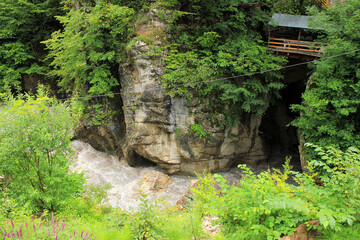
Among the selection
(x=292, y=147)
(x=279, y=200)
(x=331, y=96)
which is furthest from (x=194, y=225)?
(x=292, y=147)

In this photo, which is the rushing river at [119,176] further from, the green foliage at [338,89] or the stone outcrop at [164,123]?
the green foliage at [338,89]

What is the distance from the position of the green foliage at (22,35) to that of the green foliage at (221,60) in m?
10.8

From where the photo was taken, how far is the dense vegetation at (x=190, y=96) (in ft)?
11.5

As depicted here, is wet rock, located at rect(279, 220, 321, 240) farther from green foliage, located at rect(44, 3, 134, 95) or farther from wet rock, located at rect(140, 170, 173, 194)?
green foliage, located at rect(44, 3, 134, 95)

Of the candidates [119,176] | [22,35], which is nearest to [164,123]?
[119,176]

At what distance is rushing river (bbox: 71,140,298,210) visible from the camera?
12.6 metres

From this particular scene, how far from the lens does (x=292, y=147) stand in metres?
17.3

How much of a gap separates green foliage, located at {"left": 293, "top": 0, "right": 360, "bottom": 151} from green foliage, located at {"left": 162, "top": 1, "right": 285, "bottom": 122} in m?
2.66

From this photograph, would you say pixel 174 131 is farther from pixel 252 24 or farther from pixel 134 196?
pixel 252 24

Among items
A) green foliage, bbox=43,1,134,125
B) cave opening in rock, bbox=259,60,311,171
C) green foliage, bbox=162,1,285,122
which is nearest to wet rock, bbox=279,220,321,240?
green foliage, bbox=162,1,285,122

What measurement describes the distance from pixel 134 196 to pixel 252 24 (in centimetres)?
1119

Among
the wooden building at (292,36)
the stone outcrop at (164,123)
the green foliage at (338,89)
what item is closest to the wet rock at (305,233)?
the green foliage at (338,89)

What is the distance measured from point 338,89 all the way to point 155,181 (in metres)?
9.24

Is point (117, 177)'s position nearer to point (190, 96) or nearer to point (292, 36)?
point (190, 96)
